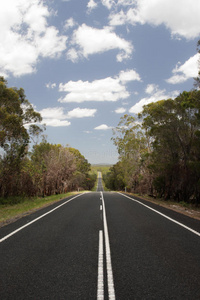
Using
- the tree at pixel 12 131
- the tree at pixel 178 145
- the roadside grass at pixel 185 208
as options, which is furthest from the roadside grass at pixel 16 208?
the tree at pixel 178 145

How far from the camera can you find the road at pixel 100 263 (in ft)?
11.9

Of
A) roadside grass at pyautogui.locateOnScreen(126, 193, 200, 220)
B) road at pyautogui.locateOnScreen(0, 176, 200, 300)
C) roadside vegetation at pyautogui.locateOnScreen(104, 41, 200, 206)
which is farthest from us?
roadside vegetation at pyautogui.locateOnScreen(104, 41, 200, 206)

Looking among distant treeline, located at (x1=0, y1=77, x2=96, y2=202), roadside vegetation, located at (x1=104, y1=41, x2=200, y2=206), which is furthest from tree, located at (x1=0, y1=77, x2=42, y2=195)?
roadside vegetation, located at (x1=104, y1=41, x2=200, y2=206)

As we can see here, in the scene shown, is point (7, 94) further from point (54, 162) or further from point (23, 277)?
point (23, 277)

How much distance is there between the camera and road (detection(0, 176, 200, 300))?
3.63 m

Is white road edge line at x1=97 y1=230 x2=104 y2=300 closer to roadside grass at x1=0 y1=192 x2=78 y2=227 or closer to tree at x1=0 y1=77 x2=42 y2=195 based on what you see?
roadside grass at x1=0 y1=192 x2=78 y2=227

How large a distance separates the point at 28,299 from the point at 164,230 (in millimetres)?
5668

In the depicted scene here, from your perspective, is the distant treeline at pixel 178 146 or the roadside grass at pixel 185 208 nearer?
the roadside grass at pixel 185 208

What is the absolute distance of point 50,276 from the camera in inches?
165

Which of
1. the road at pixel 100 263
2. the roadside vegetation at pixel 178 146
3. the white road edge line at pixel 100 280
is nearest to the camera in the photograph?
the white road edge line at pixel 100 280

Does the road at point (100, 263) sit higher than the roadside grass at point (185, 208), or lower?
higher

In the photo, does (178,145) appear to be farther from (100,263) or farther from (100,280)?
(100,280)

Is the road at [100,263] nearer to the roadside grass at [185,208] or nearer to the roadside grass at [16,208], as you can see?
the roadside grass at [16,208]

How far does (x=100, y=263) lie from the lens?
4.84m
